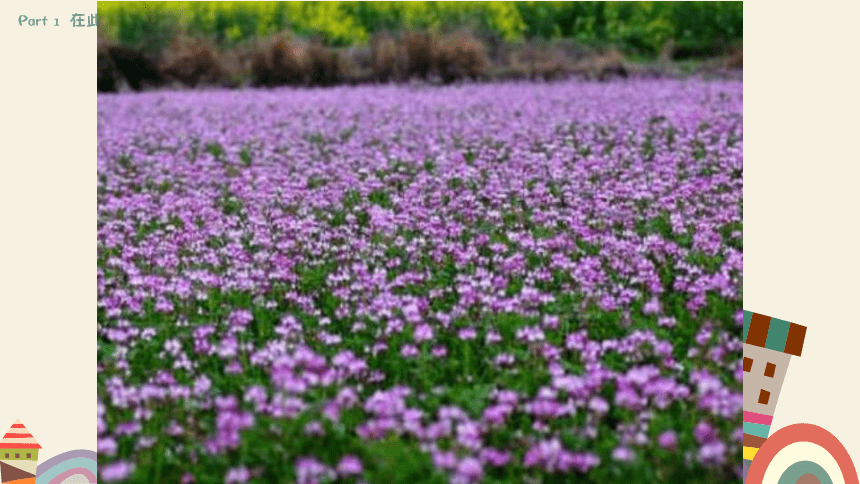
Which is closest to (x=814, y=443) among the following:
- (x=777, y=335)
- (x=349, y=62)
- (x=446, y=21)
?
(x=777, y=335)

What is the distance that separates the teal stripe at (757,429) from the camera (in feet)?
11.0

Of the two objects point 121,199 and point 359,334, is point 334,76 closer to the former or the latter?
point 121,199

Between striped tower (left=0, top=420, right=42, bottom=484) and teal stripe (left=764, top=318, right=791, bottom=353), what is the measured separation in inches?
121

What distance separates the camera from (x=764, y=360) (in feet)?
12.1

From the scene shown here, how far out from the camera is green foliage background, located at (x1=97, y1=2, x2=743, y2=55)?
29.8 ft

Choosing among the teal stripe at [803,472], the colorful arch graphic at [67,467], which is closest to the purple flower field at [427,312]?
the colorful arch graphic at [67,467]

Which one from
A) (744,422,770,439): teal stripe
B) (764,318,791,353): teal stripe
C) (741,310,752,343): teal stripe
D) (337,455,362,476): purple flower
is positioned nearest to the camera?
(337,455,362,476): purple flower

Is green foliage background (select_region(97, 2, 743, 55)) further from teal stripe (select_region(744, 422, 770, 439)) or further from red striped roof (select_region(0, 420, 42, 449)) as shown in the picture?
red striped roof (select_region(0, 420, 42, 449))

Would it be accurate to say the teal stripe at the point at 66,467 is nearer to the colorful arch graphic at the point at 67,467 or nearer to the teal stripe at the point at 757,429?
the colorful arch graphic at the point at 67,467

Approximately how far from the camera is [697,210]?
5898mm

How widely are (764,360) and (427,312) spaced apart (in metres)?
1.56

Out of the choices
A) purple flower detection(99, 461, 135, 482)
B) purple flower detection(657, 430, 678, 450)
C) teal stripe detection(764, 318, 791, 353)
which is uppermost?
teal stripe detection(764, 318, 791, 353)

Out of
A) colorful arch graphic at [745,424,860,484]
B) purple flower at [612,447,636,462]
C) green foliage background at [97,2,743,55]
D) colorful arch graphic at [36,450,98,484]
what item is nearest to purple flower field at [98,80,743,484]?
purple flower at [612,447,636,462]

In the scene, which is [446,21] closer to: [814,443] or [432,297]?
[432,297]
